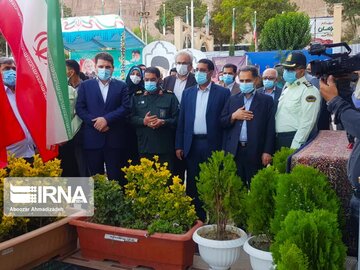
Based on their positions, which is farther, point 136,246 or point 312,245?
point 136,246

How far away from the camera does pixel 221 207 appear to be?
2486mm

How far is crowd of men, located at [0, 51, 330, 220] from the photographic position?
13.0 feet

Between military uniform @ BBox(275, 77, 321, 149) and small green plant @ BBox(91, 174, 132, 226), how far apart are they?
1.72 m

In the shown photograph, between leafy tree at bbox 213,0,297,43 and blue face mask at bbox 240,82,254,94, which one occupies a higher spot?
leafy tree at bbox 213,0,297,43

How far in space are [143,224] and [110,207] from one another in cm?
27

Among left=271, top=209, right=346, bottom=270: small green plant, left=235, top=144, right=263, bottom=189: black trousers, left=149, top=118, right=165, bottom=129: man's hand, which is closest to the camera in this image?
left=271, top=209, right=346, bottom=270: small green plant

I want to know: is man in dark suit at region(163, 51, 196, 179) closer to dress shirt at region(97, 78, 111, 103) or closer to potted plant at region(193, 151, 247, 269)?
dress shirt at region(97, 78, 111, 103)

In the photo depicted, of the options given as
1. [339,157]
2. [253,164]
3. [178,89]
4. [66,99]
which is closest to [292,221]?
[339,157]

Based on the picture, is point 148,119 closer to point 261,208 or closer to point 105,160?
point 105,160

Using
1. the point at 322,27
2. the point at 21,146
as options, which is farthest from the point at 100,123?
the point at 322,27

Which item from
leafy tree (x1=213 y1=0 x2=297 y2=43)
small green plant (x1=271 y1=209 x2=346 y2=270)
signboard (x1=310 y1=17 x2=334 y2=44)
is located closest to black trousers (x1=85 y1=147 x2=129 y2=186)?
small green plant (x1=271 y1=209 x2=346 y2=270)

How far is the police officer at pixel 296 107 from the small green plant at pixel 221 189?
1475 mm

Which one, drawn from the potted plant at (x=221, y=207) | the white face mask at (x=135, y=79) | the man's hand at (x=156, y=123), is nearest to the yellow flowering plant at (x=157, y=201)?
the potted plant at (x=221, y=207)

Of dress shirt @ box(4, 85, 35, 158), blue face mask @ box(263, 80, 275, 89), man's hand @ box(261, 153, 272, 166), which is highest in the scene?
blue face mask @ box(263, 80, 275, 89)
